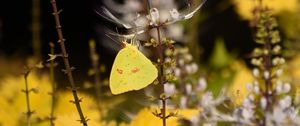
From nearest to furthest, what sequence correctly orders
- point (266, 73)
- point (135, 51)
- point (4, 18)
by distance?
1. point (135, 51)
2. point (266, 73)
3. point (4, 18)

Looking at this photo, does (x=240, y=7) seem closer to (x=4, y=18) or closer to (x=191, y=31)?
(x=191, y=31)

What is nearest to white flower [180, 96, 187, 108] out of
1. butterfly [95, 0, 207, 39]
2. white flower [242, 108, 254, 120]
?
white flower [242, 108, 254, 120]

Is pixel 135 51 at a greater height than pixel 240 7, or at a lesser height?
lesser

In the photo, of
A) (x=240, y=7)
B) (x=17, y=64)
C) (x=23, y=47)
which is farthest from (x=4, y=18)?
(x=240, y=7)

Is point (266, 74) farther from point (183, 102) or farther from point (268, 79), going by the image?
point (183, 102)

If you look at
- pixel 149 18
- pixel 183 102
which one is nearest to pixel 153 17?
pixel 149 18

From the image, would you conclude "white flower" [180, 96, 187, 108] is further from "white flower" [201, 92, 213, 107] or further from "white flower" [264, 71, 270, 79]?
"white flower" [264, 71, 270, 79]

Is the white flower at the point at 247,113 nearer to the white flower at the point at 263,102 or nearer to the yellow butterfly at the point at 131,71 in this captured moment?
the white flower at the point at 263,102

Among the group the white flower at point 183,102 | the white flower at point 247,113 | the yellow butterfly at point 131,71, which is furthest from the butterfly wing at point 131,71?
the white flower at point 183,102
